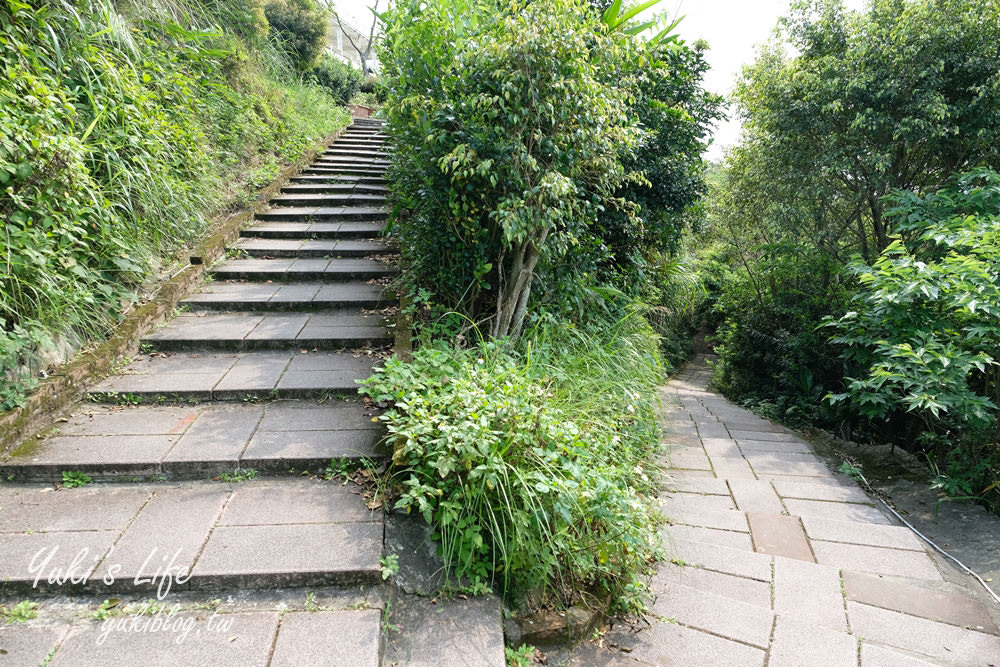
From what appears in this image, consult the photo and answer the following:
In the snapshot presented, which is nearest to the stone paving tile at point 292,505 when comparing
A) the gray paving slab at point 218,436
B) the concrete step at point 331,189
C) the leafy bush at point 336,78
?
the gray paving slab at point 218,436

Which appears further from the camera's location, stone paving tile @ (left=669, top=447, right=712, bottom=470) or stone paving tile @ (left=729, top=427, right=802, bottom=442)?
stone paving tile @ (left=729, top=427, right=802, bottom=442)

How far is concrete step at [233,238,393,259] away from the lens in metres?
5.12

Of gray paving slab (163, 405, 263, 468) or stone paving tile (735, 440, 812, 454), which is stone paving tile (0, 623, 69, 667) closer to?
gray paving slab (163, 405, 263, 468)

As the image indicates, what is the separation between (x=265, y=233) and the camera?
5.51 metres

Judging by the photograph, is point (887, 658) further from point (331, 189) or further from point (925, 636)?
point (331, 189)

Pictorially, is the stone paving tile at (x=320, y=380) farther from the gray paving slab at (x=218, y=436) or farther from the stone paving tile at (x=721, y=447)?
the stone paving tile at (x=721, y=447)

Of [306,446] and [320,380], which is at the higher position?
[320,380]

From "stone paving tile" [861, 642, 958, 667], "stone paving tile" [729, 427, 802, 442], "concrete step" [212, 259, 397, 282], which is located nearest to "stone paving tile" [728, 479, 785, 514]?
"stone paving tile" [861, 642, 958, 667]

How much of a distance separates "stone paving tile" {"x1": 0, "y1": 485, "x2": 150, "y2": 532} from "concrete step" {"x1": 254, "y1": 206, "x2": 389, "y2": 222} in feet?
13.4

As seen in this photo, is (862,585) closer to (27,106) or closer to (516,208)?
(516,208)

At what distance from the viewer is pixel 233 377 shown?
324 cm

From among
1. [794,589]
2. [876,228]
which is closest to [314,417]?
[794,589]

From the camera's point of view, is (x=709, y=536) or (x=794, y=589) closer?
(x=794, y=589)

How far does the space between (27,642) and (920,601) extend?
11.4ft
